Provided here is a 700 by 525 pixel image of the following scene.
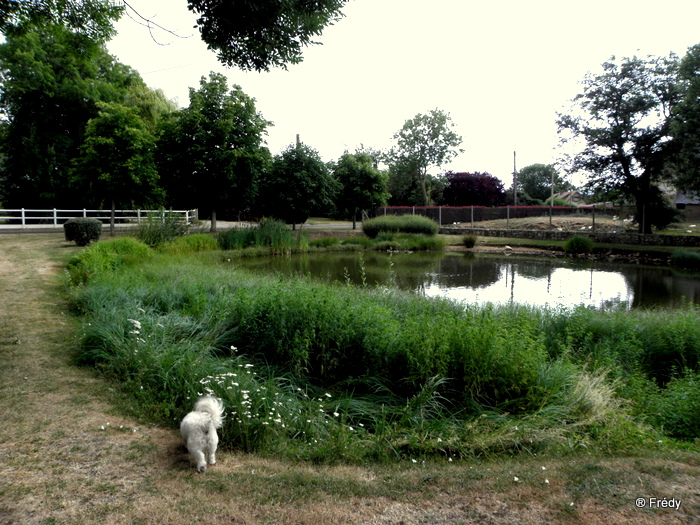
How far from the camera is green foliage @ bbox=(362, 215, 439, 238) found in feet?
95.3

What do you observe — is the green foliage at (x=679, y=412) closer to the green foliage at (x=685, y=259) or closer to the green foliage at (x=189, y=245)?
the green foliage at (x=189, y=245)

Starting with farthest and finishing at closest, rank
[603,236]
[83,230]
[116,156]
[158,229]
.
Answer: [603,236] < [116,156] < [158,229] < [83,230]

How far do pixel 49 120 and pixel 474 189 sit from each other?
34677 mm

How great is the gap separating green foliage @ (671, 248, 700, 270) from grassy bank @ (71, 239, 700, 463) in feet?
47.8

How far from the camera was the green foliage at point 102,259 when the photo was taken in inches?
393

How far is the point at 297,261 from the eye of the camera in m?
21.1

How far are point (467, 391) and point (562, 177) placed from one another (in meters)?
24.6

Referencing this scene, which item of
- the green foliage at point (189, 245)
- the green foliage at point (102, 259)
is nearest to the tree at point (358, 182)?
the green foliage at point (189, 245)

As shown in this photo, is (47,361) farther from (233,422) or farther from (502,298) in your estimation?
(502,298)

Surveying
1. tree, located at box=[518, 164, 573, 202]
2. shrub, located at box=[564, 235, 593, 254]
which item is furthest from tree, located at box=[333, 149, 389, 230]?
tree, located at box=[518, 164, 573, 202]

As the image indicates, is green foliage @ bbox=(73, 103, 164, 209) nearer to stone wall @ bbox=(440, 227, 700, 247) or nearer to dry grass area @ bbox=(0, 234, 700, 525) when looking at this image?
dry grass area @ bbox=(0, 234, 700, 525)

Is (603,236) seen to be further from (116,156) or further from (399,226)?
(116,156)

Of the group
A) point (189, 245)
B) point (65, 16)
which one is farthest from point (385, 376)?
point (189, 245)

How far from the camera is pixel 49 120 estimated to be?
1264 inches
